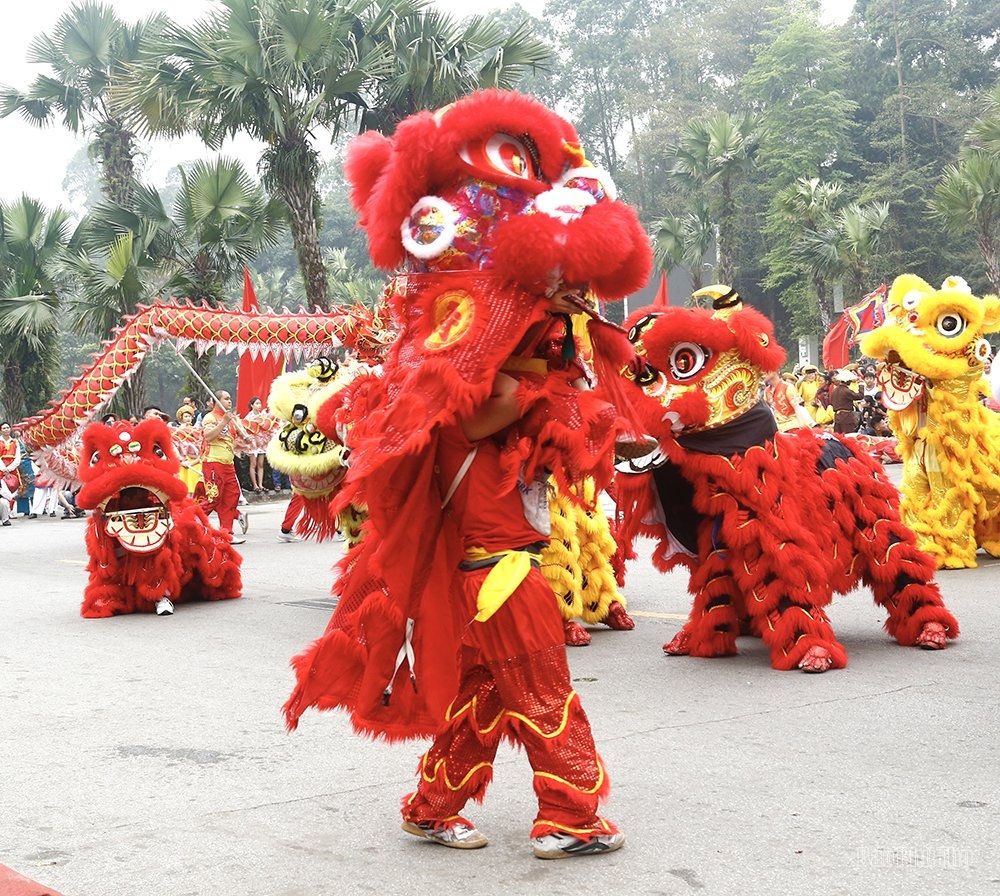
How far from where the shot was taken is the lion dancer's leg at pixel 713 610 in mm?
6430

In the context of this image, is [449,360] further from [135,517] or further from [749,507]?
[135,517]

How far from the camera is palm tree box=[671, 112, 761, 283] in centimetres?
3625

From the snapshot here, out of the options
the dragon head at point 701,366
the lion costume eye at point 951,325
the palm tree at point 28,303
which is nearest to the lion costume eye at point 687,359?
the dragon head at point 701,366

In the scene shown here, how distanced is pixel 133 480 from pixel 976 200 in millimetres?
24147

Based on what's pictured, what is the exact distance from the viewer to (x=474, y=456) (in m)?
3.87

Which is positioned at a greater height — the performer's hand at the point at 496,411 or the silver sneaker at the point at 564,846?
the performer's hand at the point at 496,411

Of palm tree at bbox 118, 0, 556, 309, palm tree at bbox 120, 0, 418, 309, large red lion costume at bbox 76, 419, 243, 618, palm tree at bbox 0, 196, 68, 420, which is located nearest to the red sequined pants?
large red lion costume at bbox 76, 419, 243, 618

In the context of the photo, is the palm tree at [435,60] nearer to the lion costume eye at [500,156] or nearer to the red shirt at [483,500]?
the lion costume eye at [500,156]

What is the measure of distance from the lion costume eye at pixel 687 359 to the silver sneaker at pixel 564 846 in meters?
3.04

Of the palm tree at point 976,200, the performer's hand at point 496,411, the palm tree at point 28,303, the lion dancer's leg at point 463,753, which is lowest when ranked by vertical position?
the lion dancer's leg at point 463,753

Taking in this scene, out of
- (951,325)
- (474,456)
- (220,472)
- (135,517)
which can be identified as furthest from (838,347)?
(474,456)

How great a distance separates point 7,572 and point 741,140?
91.3 ft

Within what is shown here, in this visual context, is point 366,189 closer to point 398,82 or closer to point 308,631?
point 308,631

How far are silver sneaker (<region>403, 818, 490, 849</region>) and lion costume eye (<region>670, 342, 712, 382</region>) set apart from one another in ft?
9.90
